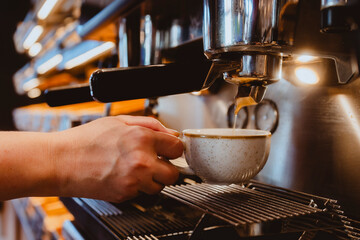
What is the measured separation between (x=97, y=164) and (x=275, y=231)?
25cm

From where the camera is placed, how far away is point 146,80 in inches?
19.0

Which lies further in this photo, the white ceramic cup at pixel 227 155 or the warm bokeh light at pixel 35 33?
the warm bokeh light at pixel 35 33

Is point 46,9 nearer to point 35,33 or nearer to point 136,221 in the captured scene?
point 35,33

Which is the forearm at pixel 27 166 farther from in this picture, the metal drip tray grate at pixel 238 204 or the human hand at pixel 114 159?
the metal drip tray grate at pixel 238 204

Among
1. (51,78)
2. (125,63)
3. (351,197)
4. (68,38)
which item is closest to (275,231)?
(351,197)

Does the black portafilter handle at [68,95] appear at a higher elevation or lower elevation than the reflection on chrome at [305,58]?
lower

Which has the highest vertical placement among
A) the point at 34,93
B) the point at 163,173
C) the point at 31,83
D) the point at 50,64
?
the point at 50,64

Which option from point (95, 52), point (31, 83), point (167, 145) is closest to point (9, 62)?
point (31, 83)

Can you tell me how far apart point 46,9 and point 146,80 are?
129cm

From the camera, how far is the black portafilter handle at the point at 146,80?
47cm

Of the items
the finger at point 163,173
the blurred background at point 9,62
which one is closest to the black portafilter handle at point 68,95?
the finger at point 163,173

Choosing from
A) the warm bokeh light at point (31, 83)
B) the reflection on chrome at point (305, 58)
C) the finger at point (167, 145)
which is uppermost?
the warm bokeh light at point (31, 83)

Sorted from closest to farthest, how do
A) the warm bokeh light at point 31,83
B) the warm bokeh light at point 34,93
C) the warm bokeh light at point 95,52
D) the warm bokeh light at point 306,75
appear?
the warm bokeh light at point 306,75 < the warm bokeh light at point 95,52 < the warm bokeh light at point 31,83 < the warm bokeh light at point 34,93

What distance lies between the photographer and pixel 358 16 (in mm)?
460
